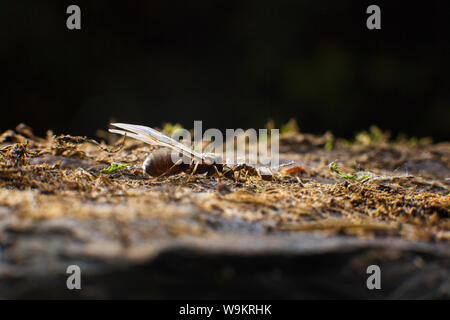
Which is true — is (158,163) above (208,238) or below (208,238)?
above

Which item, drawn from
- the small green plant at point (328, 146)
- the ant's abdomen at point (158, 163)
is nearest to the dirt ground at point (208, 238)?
the ant's abdomen at point (158, 163)

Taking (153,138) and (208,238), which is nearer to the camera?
(208,238)

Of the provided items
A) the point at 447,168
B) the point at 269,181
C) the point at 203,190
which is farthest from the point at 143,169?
the point at 447,168

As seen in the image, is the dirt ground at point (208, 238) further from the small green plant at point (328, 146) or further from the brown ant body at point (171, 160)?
the small green plant at point (328, 146)

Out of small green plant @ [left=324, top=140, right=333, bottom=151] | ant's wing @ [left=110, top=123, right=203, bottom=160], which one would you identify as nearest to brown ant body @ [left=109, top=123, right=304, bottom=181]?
ant's wing @ [left=110, top=123, right=203, bottom=160]

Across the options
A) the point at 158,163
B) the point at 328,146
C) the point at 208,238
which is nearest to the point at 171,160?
the point at 158,163

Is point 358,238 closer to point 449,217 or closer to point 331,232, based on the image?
point 331,232

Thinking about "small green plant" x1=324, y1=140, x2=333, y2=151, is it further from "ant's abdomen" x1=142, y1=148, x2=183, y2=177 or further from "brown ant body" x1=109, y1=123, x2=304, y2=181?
"ant's abdomen" x1=142, y1=148, x2=183, y2=177

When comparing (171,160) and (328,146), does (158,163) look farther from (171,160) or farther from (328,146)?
(328,146)
